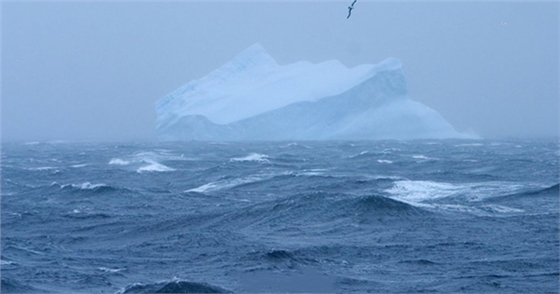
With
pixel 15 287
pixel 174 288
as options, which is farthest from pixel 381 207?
pixel 15 287

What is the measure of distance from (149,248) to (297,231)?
2.47 meters

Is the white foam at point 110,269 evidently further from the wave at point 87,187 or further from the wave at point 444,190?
the wave at point 87,187

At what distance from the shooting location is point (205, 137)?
1962 inches

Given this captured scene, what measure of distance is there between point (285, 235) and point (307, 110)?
37072 mm

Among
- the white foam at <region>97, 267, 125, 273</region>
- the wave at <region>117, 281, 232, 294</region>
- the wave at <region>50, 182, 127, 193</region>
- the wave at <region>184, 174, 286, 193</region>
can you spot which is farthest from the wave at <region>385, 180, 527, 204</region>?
the wave at <region>117, 281, 232, 294</region>

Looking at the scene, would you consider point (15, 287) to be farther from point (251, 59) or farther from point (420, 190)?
point (251, 59)

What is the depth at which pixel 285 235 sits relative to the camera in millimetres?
11172

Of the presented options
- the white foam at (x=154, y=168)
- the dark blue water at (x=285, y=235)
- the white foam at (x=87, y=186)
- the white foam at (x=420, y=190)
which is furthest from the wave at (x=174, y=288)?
the white foam at (x=154, y=168)

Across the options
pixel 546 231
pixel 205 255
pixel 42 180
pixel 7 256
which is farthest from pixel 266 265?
pixel 42 180

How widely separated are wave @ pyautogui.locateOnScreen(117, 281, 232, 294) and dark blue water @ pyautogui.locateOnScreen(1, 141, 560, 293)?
Result: 2cm

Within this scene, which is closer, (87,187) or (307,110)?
(87,187)

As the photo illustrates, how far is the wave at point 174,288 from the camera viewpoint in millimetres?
7699

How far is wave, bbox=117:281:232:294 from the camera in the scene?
7699 mm

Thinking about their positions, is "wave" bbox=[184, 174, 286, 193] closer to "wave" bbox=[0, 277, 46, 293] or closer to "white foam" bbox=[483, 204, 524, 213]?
"white foam" bbox=[483, 204, 524, 213]
